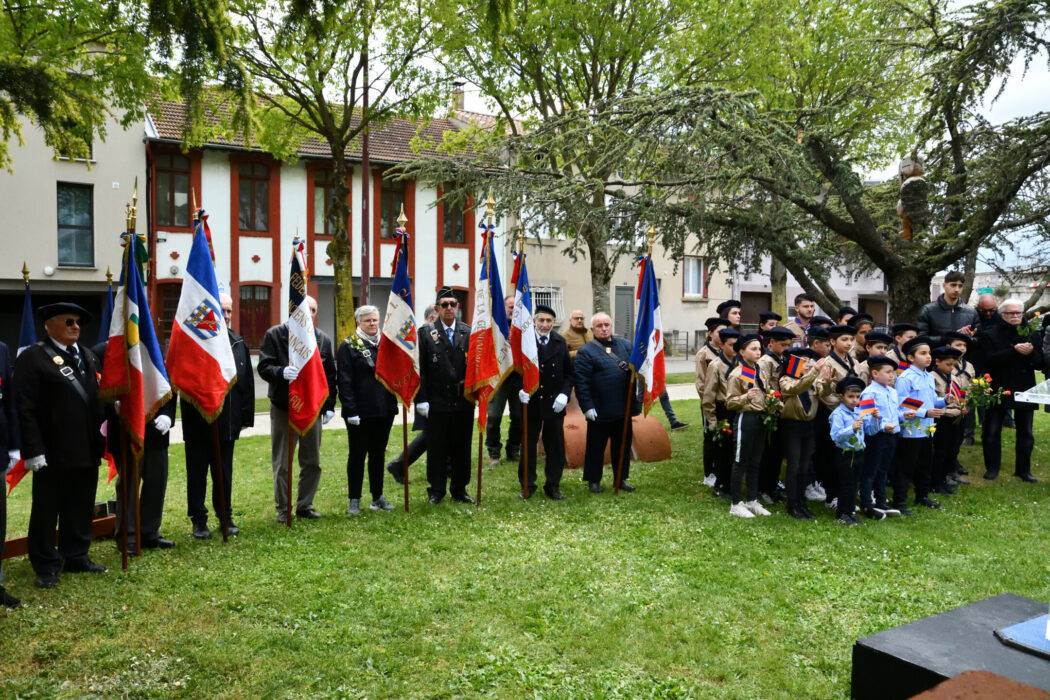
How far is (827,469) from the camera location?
→ 27.9 ft

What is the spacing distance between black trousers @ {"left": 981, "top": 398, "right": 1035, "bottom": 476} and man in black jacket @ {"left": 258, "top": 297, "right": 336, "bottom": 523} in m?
7.69

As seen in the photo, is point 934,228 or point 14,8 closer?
point 14,8

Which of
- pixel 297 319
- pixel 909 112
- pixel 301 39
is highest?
pixel 909 112

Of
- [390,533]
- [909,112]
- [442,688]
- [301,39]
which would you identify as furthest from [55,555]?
[909,112]

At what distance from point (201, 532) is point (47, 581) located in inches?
56.7

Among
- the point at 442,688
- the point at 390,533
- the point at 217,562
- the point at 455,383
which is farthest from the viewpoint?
the point at 455,383

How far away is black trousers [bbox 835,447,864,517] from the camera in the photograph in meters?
7.51

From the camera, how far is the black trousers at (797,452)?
303 inches

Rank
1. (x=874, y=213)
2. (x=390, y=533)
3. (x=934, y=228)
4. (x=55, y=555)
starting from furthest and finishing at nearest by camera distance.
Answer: (x=874, y=213)
(x=934, y=228)
(x=390, y=533)
(x=55, y=555)

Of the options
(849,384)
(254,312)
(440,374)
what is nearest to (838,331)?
(849,384)

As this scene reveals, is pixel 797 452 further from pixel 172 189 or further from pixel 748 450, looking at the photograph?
pixel 172 189

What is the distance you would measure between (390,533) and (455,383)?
174cm

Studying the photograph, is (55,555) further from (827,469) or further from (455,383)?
(827,469)

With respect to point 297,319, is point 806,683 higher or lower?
lower
